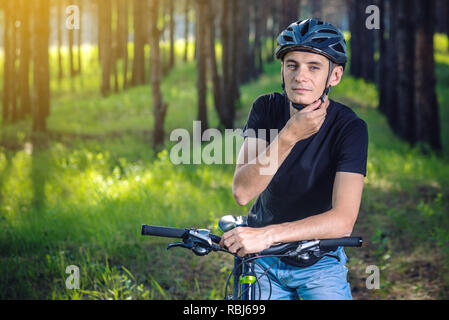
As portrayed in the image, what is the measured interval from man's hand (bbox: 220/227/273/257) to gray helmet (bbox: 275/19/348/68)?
1.15m

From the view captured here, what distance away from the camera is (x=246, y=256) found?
2785 mm

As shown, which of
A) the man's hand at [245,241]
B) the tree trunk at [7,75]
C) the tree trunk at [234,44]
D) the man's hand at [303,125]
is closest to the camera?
the man's hand at [245,241]

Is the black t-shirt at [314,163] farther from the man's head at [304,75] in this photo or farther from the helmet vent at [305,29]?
the helmet vent at [305,29]

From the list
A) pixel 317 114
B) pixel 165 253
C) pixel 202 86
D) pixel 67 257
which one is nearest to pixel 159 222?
pixel 165 253

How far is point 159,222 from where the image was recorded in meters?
7.77

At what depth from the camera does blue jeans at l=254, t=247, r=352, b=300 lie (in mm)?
2982

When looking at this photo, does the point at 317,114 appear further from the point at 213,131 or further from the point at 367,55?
the point at 367,55

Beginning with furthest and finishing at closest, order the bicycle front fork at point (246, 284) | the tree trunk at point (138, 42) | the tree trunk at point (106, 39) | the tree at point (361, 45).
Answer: the tree trunk at point (106, 39) < the tree trunk at point (138, 42) < the tree at point (361, 45) < the bicycle front fork at point (246, 284)

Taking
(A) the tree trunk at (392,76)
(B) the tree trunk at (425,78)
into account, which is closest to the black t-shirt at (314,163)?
(B) the tree trunk at (425,78)

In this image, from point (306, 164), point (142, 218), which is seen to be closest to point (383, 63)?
point (142, 218)

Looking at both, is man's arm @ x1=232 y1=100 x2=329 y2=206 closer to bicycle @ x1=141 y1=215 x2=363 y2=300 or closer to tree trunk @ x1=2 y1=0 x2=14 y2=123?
bicycle @ x1=141 y1=215 x2=363 y2=300

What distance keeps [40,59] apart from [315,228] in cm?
1848

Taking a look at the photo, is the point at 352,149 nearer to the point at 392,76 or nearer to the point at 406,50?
the point at 406,50

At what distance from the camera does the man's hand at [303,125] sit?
2.90 meters
